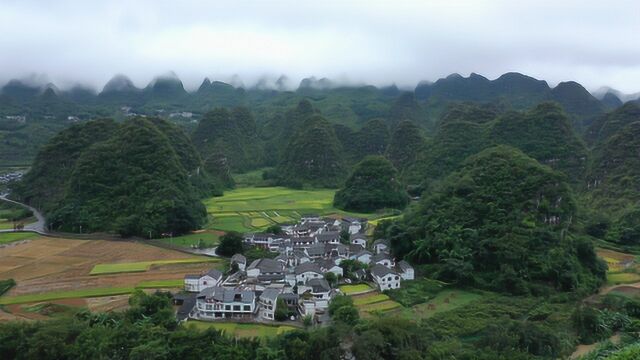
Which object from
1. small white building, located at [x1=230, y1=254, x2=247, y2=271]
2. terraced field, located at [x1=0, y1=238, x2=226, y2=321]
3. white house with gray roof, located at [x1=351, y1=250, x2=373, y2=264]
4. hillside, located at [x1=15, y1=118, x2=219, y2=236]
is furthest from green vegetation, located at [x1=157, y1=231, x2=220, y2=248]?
white house with gray roof, located at [x1=351, y1=250, x2=373, y2=264]

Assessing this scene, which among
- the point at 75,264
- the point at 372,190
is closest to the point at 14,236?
the point at 75,264

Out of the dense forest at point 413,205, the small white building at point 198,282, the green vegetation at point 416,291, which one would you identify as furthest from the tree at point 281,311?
the green vegetation at point 416,291

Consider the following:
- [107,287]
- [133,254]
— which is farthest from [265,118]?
[107,287]

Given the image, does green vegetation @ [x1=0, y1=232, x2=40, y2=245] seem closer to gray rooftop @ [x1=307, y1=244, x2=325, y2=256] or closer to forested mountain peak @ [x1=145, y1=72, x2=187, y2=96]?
gray rooftop @ [x1=307, y1=244, x2=325, y2=256]

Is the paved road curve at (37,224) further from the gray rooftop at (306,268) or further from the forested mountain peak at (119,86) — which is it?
the forested mountain peak at (119,86)

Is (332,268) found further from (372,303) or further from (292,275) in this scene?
(372,303)

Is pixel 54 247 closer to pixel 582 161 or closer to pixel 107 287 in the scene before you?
pixel 107 287
